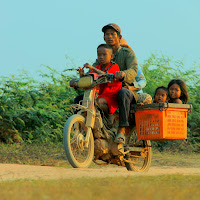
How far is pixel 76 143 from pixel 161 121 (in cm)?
139

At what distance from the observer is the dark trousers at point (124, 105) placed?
617 centimetres

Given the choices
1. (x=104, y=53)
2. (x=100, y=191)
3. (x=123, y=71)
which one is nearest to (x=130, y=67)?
(x=123, y=71)

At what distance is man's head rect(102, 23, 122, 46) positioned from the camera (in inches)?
263

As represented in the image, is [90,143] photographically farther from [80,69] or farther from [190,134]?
[190,134]

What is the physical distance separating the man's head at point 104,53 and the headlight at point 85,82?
474mm

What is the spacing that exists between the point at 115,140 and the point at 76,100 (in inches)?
34.5

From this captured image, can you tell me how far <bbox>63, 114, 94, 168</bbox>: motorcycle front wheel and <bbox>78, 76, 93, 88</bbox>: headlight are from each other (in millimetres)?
495

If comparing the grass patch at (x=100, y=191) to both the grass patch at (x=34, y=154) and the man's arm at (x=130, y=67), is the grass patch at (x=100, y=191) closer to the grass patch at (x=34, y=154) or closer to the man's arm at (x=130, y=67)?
the man's arm at (x=130, y=67)

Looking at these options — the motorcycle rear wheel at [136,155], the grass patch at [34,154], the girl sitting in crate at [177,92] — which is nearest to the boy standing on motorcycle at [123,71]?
the motorcycle rear wheel at [136,155]

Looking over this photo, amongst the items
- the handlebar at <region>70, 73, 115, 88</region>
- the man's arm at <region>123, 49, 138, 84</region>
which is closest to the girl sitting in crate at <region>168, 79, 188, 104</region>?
the man's arm at <region>123, 49, 138, 84</region>

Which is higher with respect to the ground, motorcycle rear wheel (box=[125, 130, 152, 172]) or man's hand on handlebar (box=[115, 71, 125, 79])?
man's hand on handlebar (box=[115, 71, 125, 79])

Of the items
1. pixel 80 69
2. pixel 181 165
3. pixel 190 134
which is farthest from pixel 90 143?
pixel 190 134

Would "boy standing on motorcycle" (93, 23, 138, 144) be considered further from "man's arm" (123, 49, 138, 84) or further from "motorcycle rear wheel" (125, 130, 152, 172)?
"motorcycle rear wheel" (125, 130, 152, 172)

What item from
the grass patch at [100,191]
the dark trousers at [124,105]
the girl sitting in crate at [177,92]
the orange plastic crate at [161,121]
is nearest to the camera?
the grass patch at [100,191]
